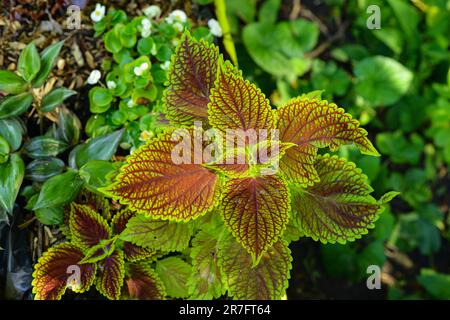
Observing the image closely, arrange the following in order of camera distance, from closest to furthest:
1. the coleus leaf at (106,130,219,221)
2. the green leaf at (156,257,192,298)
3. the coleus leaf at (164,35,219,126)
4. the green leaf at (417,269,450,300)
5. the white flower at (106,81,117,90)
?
the coleus leaf at (106,130,219,221) → the coleus leaf at (164,35,219,126) → the green leaf at (156,257,192,298) → the white flower at (106,81,117,90) → the green leaf at (417,269,450,300)

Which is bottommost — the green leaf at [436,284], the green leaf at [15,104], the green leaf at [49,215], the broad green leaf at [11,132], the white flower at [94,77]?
the green leaf at [436,284]

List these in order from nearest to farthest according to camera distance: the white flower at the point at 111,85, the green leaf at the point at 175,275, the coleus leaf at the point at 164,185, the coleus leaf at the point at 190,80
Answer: the coleus leaf at the point at 164,185 → the coleus leaf at the point at 190,80 → the green leaf at the point at 175,275 → the white flower at the point at 111,85

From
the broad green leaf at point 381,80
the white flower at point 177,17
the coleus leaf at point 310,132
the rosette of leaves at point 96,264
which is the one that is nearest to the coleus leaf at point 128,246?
the rosette of leaves at point 96,264

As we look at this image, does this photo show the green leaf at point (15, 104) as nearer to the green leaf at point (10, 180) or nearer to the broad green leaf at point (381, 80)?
the green leaf at point (10, 180)

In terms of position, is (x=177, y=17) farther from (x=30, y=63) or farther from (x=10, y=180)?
(x=10, y=180)

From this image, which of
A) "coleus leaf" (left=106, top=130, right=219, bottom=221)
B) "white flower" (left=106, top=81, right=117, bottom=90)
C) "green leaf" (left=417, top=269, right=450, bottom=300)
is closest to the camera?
"coleus leaf" (left=106, top=130, right=219, bottom=221)

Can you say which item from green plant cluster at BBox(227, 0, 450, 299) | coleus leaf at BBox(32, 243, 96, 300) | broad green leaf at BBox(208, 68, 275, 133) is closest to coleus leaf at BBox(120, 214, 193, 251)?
coleus leaf at BBox(32, 243, 96, 300)

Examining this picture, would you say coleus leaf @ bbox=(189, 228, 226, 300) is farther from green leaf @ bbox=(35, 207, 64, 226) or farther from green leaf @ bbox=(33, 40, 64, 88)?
green leaf @ bbox=(33, 40, 64, 88)

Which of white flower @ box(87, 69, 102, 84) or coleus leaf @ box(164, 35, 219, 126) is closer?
coleus leaf @ box(164, 35, 219, 126)

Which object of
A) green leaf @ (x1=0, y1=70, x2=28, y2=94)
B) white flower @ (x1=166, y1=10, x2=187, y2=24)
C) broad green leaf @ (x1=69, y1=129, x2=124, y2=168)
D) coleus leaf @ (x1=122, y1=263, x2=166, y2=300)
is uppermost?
white flower @ (x1=166, y1=10, x2=187, y2=24)
